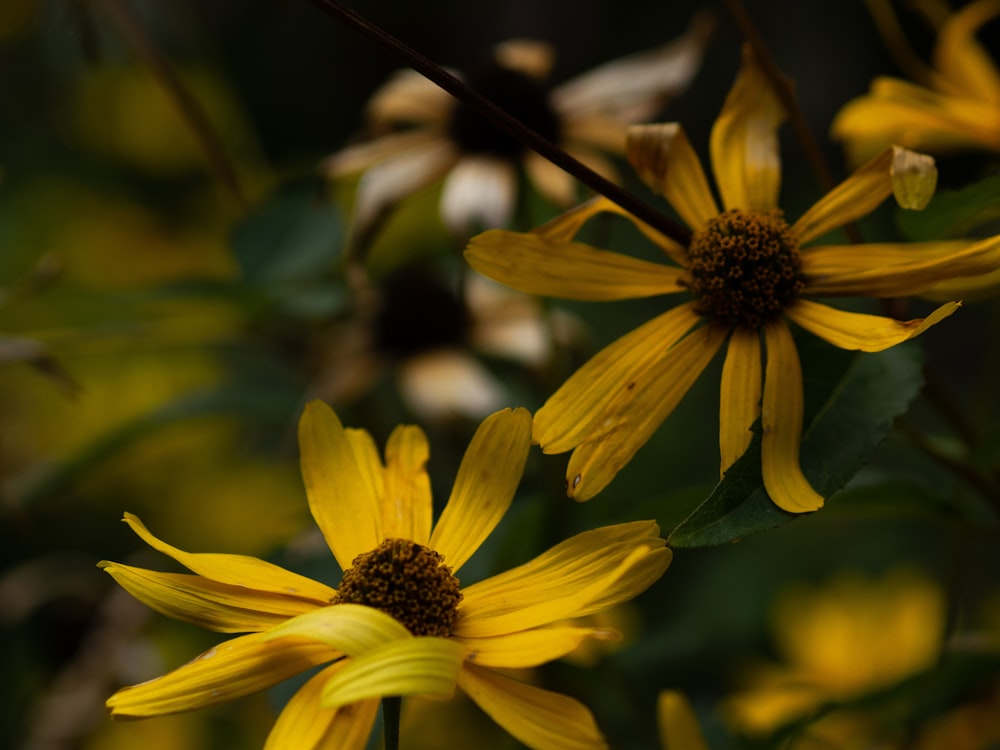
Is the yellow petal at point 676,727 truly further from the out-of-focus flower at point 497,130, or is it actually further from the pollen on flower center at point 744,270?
the out-of-focus flower at point 497,130

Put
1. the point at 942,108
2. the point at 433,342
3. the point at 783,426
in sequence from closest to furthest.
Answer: the point at 783,426 < the point at 942,108 < the point at 433,342

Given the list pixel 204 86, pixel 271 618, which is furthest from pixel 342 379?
pixel 204 86

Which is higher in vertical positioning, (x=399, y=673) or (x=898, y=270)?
(x=898, y=270)

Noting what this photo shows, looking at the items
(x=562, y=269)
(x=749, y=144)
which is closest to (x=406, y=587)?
(x=562, y=269)

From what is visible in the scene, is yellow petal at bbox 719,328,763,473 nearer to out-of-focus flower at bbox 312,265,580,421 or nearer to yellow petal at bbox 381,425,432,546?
yellow petal at bbox 381,425,432,546

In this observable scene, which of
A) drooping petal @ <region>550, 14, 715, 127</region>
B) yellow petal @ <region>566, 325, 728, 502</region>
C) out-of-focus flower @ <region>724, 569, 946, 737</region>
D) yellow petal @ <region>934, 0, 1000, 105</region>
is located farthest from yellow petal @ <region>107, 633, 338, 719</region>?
out-of-focus flower @ <region>724, 569, 946, 737</region>

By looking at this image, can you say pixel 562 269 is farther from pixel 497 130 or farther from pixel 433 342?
pixel 433 342

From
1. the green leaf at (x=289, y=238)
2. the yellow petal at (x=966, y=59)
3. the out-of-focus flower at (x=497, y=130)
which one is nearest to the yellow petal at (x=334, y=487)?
the out-of-focus flower at (x=497, y=130)
